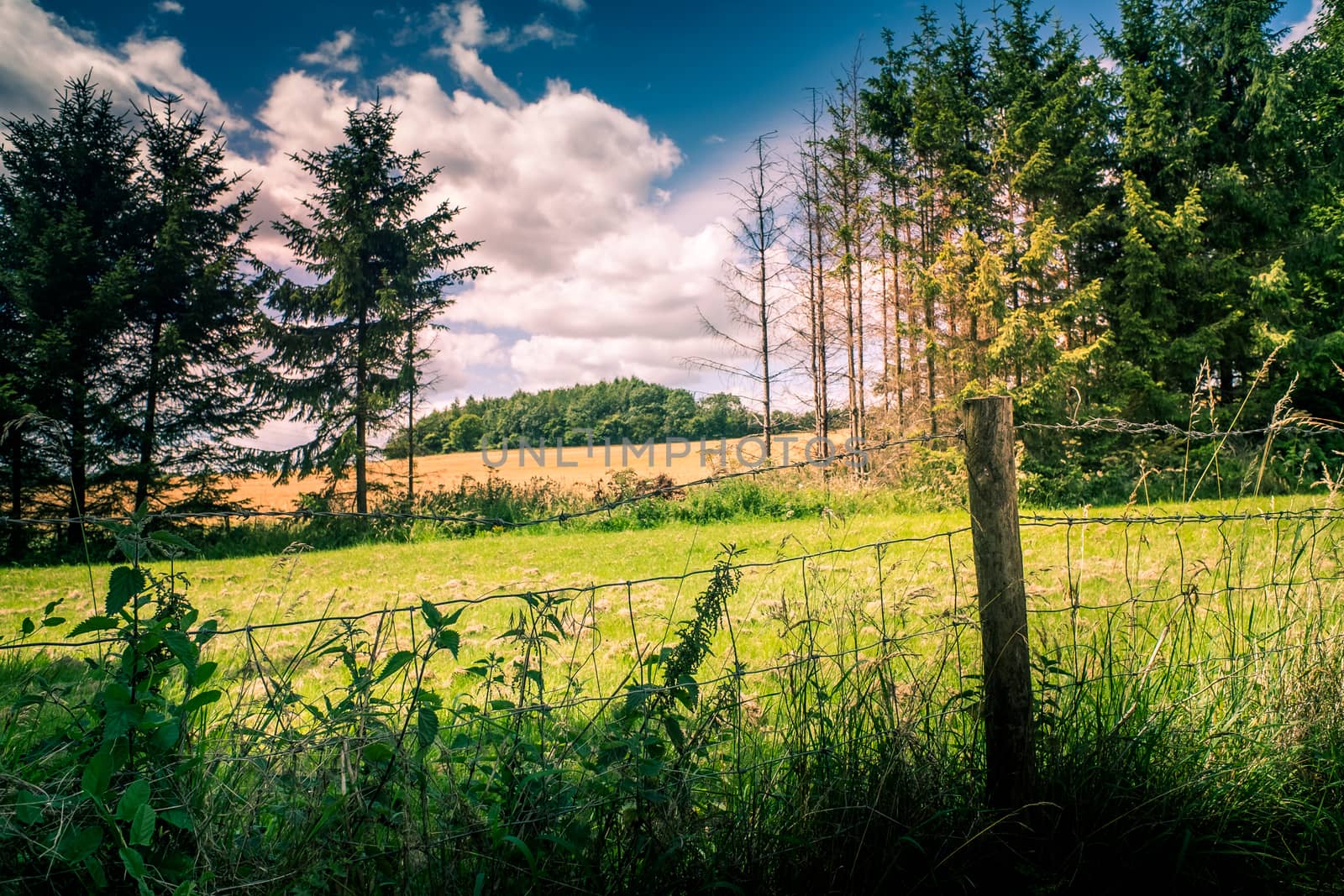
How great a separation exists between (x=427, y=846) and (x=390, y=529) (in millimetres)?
15974

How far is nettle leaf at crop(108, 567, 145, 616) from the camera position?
1.64 metres

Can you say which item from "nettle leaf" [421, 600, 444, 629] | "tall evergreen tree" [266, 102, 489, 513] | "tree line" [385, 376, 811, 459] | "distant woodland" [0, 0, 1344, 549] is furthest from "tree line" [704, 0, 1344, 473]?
"tree line" [385, 376, 811, 459]

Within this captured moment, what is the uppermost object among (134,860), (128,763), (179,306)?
(179,306)

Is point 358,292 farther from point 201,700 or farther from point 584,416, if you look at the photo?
point 584,416

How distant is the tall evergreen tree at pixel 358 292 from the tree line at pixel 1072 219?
27.9ft

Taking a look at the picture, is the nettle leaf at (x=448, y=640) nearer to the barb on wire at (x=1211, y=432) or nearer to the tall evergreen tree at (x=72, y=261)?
the barb on wire at (x=1211, y=432)

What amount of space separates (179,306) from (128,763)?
62.8 ft

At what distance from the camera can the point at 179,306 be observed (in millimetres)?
16875

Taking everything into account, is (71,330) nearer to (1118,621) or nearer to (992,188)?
(1118,621)

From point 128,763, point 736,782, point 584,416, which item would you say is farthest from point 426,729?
point 584,416

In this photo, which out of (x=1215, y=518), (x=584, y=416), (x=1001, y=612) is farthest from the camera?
(x=584, y=416)

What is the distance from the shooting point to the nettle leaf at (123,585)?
1.64m

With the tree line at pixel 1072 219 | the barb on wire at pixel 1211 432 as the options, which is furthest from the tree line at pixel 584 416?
the barb on wire at pixel 1211 432

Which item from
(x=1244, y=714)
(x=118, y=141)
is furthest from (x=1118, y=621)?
(x=118, y=141)
